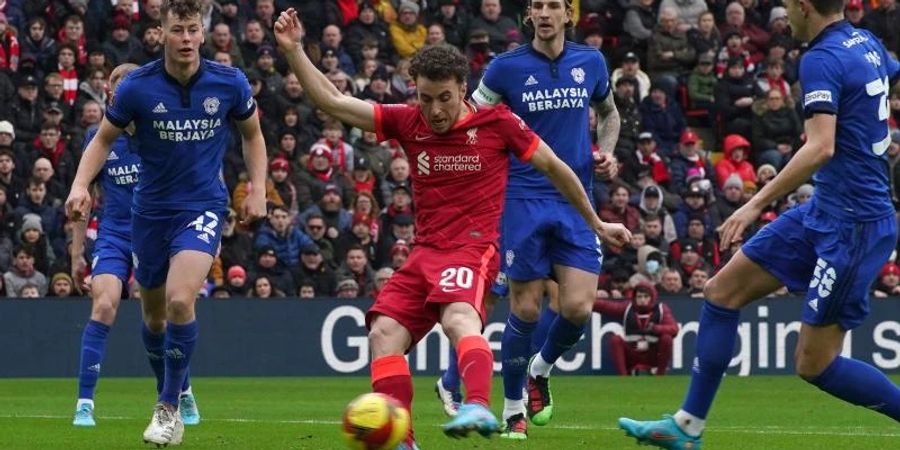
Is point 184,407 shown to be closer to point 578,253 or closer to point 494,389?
point 578,253

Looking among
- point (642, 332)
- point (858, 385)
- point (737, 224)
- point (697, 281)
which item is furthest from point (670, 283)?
point (737, 224)

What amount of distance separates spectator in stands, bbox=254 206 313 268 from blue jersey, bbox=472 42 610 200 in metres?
10.7

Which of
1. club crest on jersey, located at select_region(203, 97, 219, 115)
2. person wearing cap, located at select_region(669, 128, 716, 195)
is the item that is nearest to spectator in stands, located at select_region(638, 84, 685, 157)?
person wearing cap, located at select_region(669, 128, 716, 195)

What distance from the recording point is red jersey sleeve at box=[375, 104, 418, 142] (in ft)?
32.5

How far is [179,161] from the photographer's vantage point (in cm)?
1223

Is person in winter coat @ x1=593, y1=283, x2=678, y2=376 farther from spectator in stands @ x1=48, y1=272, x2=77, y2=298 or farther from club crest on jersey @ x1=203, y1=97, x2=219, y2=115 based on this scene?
club crest on jersey @ x1=203, y1=97, x2=219, y2=115

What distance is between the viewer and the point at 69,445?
464 inches

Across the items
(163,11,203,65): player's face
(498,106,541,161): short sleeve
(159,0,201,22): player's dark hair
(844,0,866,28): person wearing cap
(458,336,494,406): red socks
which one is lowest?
(458,336,494,406): red socks

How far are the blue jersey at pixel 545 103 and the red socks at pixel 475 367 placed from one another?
356 centimetres

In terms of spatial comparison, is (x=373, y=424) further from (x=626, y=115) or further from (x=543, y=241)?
(x=626, y=115)

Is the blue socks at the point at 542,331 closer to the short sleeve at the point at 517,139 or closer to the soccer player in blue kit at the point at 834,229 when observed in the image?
the soccer player in blue kit at the point at 834,229

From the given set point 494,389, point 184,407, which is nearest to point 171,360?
point 184,407

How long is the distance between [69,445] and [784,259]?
471 centimetres

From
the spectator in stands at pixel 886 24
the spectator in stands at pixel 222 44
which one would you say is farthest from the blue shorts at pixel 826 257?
the spectator in stands at pixel 886 24
